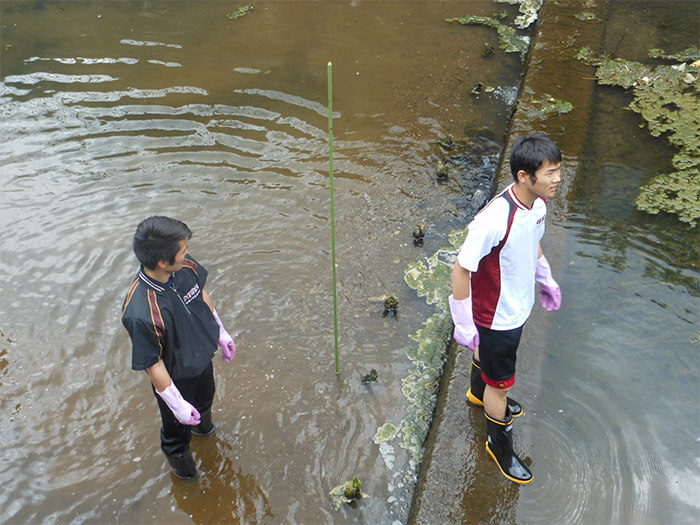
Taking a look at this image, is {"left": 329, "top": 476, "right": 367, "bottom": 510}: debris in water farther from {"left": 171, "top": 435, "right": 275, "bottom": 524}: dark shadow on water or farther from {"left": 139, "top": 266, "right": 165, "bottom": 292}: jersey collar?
{"left": 139, "top": 266, "right": 165, "bottom": 292}: jersey collar

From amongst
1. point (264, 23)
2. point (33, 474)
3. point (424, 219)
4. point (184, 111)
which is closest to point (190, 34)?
point (264, 23)

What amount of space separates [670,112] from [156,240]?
5966 millimetres

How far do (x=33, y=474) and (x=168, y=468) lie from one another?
2.83ft

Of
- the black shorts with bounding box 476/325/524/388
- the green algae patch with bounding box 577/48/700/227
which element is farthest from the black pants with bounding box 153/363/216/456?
the green algae patch with bounding box 577/48/700/227

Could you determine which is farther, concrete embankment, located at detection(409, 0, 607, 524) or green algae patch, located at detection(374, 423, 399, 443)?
green algae patch, located at detection(374, 423, 399, 443)

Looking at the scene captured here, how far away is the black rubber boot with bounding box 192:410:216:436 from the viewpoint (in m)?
3.71

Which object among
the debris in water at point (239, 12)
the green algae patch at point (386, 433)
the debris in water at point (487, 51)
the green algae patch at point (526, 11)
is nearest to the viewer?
the green algae patch at point (386, 433)

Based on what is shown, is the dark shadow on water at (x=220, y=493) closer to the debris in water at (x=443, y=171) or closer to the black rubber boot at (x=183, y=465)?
the black rubber boot at (x=183, y=465)

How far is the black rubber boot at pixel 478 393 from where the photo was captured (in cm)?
356

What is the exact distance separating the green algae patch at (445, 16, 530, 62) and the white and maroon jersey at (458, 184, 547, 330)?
5.64 metres

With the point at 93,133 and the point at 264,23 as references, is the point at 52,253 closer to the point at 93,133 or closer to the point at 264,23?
the point at 93,133

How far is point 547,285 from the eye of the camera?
11.3ft

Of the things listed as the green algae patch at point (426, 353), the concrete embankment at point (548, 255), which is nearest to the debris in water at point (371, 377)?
the green algae patch at point (426, 353)

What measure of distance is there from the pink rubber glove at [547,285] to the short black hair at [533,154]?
0.76 m
